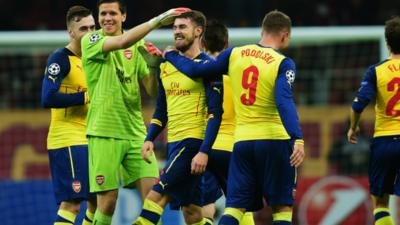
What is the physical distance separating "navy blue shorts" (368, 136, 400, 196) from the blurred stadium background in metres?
3.42

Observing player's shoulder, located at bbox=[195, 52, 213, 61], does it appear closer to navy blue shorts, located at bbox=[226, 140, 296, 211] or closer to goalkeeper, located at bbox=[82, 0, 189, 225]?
goalkeeper, located at bbox=[82, 0, 189, 225]

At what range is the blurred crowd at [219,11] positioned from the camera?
2086cm

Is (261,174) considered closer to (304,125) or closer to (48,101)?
(48,101)

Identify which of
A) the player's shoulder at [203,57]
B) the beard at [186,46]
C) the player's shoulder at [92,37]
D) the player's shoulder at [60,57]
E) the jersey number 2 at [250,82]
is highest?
the player's shoulder at [92,37]

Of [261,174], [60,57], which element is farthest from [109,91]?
[261,174]

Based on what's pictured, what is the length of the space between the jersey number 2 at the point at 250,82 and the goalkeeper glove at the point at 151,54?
83 centimetres

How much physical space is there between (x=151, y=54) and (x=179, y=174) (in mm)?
1030

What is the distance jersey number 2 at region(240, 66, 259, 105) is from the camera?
8539 millimetres

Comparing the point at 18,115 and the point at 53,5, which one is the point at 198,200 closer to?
the point at 18,115

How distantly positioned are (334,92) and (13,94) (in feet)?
15.3

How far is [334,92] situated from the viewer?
16125 millimetres

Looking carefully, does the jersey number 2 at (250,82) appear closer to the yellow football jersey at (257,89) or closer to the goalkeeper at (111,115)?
the yellow football jersey at (257,89)

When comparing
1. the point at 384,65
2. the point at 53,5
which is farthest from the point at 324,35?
the point at 53,5

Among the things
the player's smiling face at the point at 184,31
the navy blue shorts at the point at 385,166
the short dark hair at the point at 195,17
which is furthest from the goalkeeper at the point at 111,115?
the navy blue shorts at the point at 385,166
